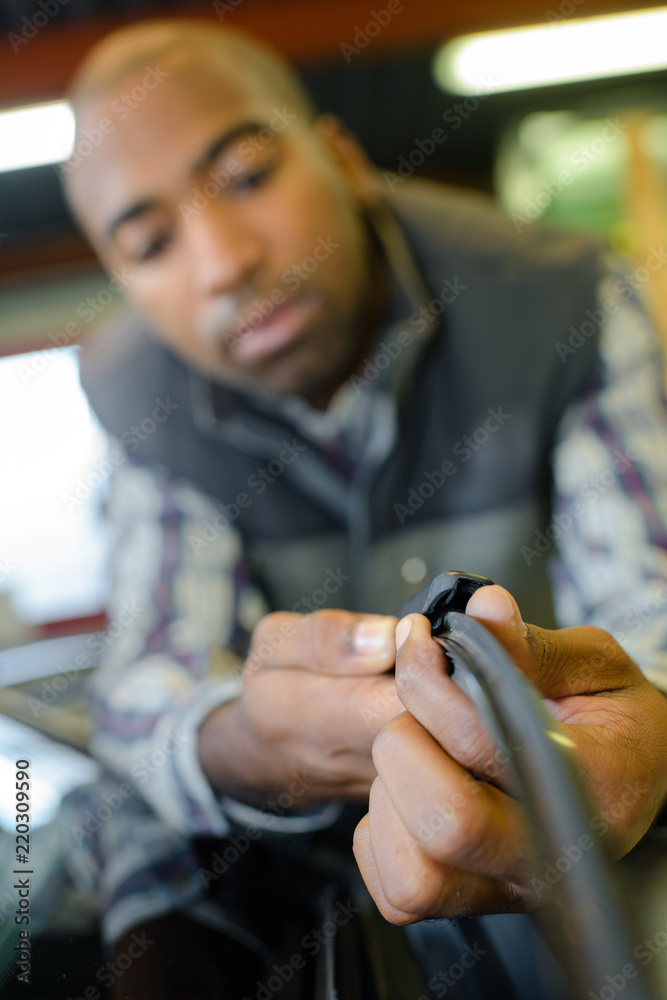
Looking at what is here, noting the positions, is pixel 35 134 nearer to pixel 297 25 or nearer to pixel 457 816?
pixel 297 25

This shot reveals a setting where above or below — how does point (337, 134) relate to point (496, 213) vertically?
above

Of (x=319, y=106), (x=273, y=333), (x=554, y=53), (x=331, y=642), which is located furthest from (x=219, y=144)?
(x=319, y=106)

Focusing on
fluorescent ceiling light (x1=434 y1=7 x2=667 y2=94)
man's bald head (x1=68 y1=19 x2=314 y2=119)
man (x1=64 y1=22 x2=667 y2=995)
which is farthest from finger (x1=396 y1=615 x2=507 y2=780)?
fluorescent ceiling light (x1=434 y1=7 x2=667 y2=94)

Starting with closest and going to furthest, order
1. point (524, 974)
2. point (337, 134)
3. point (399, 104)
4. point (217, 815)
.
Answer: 1. point (524, 974)
2. point (217, 815)
3. point (337, 134)
4. point (399, 104)

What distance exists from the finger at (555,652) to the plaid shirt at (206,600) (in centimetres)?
6

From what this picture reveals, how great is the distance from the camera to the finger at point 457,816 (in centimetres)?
17

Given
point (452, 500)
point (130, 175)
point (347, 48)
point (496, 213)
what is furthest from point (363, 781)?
point (347, 48)

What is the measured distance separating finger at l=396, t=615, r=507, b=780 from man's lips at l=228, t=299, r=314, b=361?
16.0 inches

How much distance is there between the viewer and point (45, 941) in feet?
0.90

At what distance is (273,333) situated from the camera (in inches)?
22.3

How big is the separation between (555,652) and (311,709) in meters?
0.12

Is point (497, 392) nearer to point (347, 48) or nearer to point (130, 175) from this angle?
point (130, 175)

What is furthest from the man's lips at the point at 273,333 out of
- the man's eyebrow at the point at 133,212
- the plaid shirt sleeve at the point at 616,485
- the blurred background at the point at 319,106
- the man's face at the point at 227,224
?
the blurred background at the point at 319,106

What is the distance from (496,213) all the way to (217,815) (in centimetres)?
63
